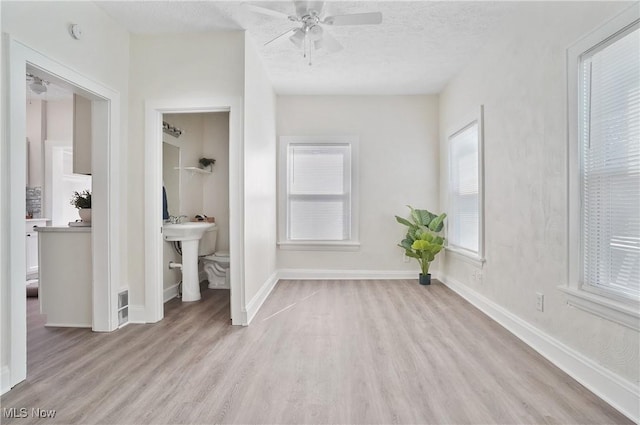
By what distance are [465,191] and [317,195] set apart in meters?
2.02

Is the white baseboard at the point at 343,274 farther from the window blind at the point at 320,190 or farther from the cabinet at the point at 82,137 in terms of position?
the cabinet at the point at 82,137

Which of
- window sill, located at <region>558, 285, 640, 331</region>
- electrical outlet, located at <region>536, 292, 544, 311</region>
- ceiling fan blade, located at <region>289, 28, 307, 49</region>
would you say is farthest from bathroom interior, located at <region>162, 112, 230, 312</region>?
window sill, located at <region>558, 285, 640, 331</region>

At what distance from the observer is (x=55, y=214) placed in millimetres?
5230

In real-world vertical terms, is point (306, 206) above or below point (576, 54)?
below

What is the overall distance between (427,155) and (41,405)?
4.78m

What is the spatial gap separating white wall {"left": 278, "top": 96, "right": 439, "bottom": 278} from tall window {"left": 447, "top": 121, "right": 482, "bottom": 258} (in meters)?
0.53

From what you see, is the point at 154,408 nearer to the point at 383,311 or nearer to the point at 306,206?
the point at 383,311

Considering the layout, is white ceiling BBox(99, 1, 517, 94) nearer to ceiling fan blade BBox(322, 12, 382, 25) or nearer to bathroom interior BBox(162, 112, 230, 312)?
ceiling fan blade BBox(322, 12, 382, 25)

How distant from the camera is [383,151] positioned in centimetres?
498

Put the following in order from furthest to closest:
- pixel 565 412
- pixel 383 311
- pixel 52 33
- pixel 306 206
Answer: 1. pixel 306 206
2. pixel 383 311
3. pixel 52 33
4. pixel 565 412

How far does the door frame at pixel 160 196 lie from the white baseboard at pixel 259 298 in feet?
0.34

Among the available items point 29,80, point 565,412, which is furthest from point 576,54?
point 29,80

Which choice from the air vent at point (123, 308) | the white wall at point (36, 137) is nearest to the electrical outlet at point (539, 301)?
the air vent at point (123, 308)

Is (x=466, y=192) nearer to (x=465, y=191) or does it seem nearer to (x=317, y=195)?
(x=465, y=191)
